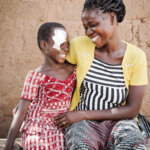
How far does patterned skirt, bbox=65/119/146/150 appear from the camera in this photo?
154cm

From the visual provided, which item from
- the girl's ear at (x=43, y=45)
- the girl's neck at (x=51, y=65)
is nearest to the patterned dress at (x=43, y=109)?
the girl's neck at (x=51, y=65)

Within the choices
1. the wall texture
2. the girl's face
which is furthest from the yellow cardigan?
the wall texture

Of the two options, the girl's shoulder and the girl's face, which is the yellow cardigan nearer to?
the girl's face

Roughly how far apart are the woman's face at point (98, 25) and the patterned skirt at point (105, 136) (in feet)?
1.98

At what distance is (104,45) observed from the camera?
2.00m

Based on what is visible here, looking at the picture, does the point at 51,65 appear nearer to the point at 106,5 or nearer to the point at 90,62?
the point at 90,62

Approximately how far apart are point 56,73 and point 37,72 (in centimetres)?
16

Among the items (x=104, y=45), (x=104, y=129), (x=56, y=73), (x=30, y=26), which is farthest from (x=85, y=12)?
(x=30, y=26)

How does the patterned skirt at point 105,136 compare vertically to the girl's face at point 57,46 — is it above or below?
below

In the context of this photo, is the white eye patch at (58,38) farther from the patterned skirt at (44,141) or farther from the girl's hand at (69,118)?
the patterned skirt at (44,141)

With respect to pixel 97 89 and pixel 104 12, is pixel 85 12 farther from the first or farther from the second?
pixel 97 89

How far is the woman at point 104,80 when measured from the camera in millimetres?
1791

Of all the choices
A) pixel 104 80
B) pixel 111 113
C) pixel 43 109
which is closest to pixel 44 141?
pixel 43 109

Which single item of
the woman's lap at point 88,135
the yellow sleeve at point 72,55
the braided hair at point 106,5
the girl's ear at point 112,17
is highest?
the braided hair at point 106,5
